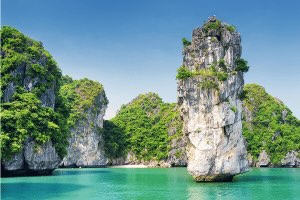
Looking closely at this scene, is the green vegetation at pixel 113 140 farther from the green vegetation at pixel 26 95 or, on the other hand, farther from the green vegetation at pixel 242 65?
the green vegetation at pixel 242 65

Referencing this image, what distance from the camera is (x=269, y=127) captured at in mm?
75000

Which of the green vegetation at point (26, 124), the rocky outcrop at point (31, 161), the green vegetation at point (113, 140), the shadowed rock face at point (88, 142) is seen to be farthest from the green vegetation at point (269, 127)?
the rocky outcrop at point (31, 161)

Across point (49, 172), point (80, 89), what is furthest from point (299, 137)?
point (49, 172)

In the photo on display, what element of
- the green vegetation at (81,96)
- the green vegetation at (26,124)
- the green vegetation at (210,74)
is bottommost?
the green vegetation at (26,124)

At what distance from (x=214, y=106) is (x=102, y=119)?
4819cm

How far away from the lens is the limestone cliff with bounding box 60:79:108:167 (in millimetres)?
70250

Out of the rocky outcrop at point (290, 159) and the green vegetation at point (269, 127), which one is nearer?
the rocky outcrop at point (290, 159)

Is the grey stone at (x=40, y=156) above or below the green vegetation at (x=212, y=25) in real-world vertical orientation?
below

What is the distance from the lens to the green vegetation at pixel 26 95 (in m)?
33.7

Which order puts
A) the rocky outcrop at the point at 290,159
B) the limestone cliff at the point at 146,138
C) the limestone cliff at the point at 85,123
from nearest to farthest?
1. the rocky outcrop at the point at 290,159
2. the limestone cliff at the point at 85,123
3. the limestone cliff at the point at 146,138

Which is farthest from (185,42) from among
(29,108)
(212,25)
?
(29,108)

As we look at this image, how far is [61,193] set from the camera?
24234 mm

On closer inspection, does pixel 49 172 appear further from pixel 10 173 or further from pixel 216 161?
pixel 216 161

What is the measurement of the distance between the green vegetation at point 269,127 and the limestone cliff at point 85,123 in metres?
29.4
